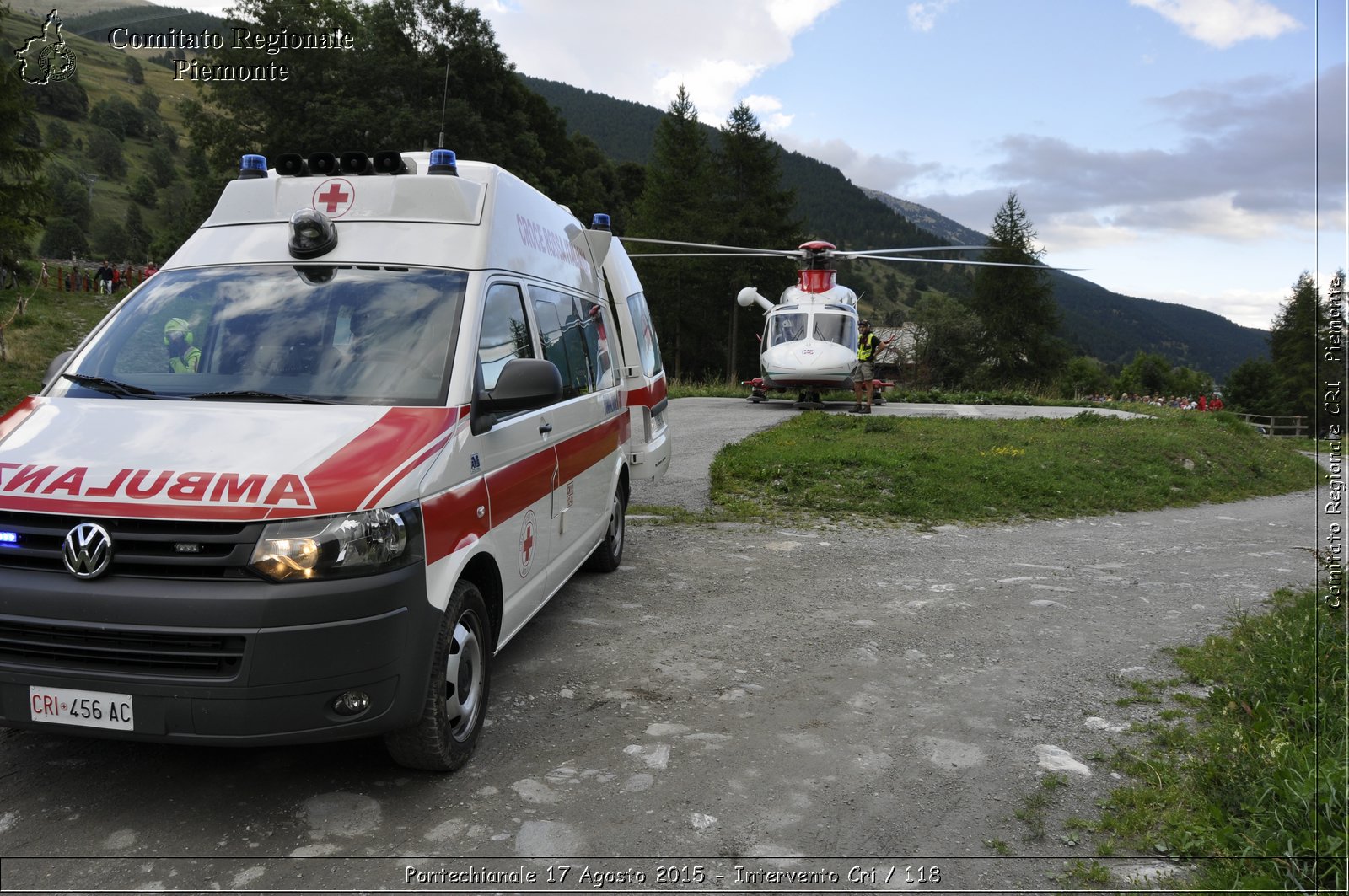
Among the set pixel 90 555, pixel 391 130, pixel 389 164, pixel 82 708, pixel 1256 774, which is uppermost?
pixel 391 130

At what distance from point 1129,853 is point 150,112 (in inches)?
6115

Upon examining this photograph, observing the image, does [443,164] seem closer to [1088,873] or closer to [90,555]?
[90,555]

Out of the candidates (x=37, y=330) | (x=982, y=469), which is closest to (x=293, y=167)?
(x=982, y=469)

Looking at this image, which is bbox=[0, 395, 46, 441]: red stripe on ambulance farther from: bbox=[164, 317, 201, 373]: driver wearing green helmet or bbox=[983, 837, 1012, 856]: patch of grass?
bbox=[983, 837, 1012, 856]: patch of grass

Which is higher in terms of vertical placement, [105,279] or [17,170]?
[17,170]

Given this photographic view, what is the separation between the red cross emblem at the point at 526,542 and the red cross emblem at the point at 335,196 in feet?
5.89

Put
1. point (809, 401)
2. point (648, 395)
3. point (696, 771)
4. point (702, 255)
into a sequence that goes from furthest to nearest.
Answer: point (809, 401), point (702, 255), point (648, 395), point (696, 771)

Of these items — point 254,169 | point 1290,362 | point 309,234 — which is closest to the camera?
point 309,234

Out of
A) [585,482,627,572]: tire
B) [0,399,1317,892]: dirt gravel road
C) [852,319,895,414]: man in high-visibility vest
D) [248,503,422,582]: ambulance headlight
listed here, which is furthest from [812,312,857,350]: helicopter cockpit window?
[248,503,422,582]: ambulance headlight

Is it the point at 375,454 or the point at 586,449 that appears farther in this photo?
the point at 586,449

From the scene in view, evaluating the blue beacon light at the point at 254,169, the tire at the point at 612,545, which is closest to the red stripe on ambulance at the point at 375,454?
the blue beacon light at the point at 254,169

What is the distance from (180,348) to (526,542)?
184 cm

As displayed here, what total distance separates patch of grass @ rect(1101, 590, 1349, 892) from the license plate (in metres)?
3.59

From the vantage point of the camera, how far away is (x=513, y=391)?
4.18 meters
